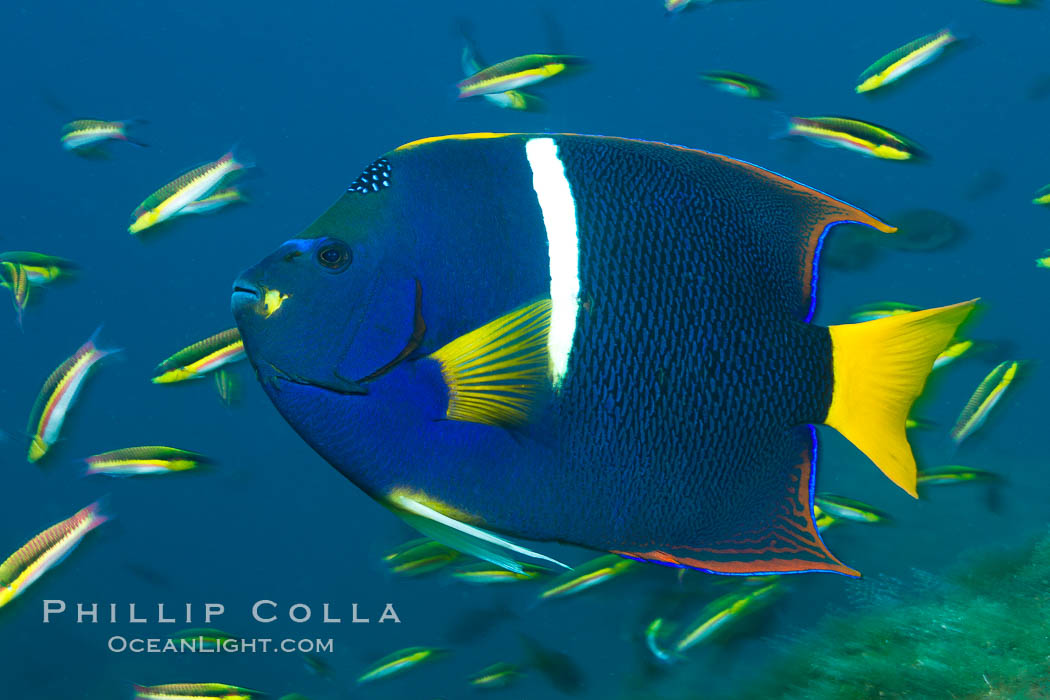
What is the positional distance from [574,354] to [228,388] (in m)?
2.40

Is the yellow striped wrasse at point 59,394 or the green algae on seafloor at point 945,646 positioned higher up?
the yellow striped wrasse at point 59,394

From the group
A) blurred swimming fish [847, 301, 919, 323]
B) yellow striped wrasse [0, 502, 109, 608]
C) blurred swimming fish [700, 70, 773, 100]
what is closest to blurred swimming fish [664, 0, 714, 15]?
blurred swimming fish [700, 70, 773, 100]

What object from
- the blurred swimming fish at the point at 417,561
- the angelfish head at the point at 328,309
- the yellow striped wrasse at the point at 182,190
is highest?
the yellow striped wrasse at the point at 182,190

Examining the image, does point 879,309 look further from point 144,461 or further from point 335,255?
point 144,461

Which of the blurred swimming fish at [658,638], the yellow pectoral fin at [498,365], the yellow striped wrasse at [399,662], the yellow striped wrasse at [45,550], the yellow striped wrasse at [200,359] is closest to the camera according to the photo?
the yellow pectoral fin at [498,365]

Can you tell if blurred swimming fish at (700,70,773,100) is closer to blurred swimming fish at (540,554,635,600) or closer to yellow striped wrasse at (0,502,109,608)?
blurred swimming fish at (540,554,635,600)

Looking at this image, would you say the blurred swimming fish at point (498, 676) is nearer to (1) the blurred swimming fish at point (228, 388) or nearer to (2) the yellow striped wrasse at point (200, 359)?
(1) the blurred swimming fish at point (228, 388)

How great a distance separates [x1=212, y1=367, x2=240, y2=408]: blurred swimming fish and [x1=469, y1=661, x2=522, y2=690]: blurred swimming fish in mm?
1854

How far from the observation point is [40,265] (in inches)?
110

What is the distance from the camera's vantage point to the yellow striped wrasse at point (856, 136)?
8.89ft

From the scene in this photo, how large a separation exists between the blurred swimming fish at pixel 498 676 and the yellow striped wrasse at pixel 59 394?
2231 millimetres

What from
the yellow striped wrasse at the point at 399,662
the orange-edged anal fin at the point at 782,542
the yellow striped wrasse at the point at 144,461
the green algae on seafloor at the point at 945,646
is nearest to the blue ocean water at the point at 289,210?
the green algae on seafloor at the point at 945,646

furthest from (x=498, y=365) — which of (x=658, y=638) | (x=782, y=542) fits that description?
(x=658, y=638)

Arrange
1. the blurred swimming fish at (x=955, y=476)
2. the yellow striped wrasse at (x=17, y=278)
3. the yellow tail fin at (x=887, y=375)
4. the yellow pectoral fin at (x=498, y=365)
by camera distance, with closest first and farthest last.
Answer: the yellow pectoral fin at (x=498, y=365), the yellow tail fin at (x=887, y=375), the yellow striped wrasse at (x=17, y=278), the blurred swimming fish at (x=955, y=476)
